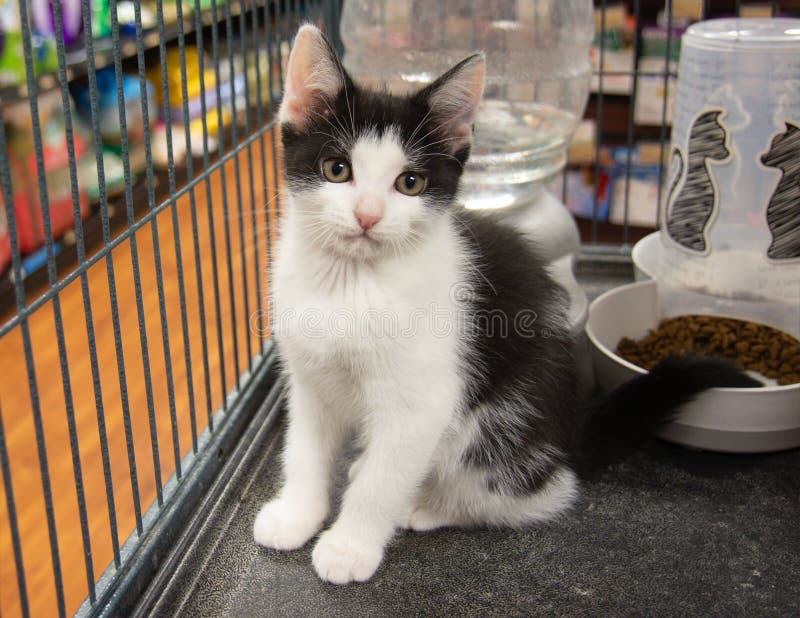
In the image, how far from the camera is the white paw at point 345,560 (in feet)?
3.22

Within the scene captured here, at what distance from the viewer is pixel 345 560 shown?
0.98 metres

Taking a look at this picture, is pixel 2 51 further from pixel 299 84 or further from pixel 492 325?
pixel 492 325

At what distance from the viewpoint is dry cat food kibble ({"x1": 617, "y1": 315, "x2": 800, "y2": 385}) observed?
1.30 meters

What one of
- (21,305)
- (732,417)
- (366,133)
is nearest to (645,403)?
(732,417)

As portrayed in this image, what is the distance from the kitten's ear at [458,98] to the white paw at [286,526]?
0.52 metres

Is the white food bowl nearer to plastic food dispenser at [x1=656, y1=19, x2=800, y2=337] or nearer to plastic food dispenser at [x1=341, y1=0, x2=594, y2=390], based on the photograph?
plastic food dispenser at [x1=656, y1=19, x2=800, y2=337]

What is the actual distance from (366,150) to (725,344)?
770 millimetres

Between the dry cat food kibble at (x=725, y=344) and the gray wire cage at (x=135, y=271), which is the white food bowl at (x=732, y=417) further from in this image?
the gray wire cage at (x=135, y=271)

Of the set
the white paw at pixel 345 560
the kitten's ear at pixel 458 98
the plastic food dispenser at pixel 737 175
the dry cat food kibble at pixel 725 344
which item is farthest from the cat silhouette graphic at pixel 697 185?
the white paw at pixel 345 560

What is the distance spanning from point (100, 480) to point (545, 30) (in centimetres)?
131

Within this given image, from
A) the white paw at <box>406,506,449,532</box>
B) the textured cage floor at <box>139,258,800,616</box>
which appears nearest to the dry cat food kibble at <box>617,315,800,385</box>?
the textured cage floor at <box>139,258,800,616</box>

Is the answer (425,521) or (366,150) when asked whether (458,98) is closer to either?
(366,150)

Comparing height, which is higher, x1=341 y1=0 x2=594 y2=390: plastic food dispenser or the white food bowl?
x1=341 y1=0 x2=594 y2=390: plastic food dispenser

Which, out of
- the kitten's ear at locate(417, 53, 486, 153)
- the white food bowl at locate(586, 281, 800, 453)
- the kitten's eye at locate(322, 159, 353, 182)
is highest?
the kitten's ear at locate(417, 53, 486, 153)
